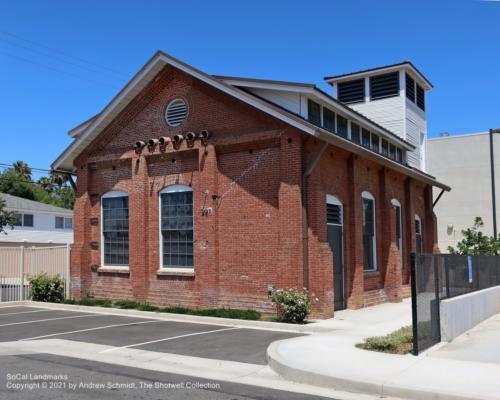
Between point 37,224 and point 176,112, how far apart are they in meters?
28.8

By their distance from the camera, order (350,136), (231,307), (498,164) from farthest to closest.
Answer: (498,164) → (350,136) → (231,307)

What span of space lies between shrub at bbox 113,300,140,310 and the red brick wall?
0.25 meters

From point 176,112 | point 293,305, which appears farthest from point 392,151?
point 293,305

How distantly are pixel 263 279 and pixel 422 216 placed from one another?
1248 cm

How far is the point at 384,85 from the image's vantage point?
2764 cm

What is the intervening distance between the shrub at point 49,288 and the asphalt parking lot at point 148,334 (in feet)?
10.5

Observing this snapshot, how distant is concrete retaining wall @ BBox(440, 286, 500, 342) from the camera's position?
1162 centimetres

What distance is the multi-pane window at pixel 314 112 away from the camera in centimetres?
1725

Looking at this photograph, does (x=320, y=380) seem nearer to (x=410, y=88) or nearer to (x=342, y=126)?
(x=342, y=126)

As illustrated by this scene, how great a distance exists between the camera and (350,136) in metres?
20.1

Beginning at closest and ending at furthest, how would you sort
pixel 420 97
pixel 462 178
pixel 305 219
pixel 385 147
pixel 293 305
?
pixel 293 305 < pixel 305 219 < pixel 385 147 < pixel 420 97 < pixel 462 178

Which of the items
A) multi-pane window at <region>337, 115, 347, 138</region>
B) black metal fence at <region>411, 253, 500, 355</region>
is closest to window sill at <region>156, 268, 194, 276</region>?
multi-pane window at <region>337, 115, 347, 138</region>

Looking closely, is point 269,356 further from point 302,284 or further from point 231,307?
point 231,307

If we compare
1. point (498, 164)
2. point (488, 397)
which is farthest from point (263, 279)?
point (498, 164)
